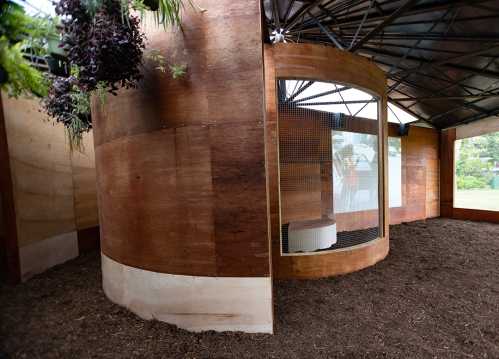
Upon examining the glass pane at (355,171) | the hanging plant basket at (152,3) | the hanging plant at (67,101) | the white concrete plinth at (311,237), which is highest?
the hanging plant basket at (152,3)

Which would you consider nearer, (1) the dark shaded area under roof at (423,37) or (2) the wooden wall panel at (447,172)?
(1) the dark shaded area under roof at (423,37)

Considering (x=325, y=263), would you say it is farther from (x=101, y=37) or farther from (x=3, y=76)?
(x=3, y=76)

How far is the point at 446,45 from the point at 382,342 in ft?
16.9

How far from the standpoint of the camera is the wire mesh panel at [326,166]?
3.08 m

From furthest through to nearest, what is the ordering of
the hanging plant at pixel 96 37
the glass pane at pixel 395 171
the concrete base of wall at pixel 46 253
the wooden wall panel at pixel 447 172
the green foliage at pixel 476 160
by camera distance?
the wooden wall panel at pixel 447 172, the green foliage at pixel 476 160, the glass pane at pixel 395 171, the concrete base of wall at pixel 46 253, the hanging plant at pixel 96 37

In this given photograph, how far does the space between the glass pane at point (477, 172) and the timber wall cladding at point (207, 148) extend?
808cm

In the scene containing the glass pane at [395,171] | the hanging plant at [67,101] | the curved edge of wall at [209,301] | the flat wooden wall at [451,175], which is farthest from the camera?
the flat wooden wall at [451,175]

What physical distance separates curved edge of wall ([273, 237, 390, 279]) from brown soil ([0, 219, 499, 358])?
11 centimetres

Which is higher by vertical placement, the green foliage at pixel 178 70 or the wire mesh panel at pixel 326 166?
the green foliage at pixel 178 70

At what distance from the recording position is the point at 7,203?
3193mm

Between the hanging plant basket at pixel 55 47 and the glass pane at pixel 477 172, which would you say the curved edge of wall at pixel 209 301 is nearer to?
the hanging plant basket at pixel 55 47

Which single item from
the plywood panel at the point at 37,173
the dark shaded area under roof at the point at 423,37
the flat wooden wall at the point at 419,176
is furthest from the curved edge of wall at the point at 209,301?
the flat wooden wall at the point at 419,176

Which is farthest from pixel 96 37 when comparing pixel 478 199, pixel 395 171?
pixel 478 199

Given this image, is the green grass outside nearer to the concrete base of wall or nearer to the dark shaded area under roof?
the dark shaded area under roof
